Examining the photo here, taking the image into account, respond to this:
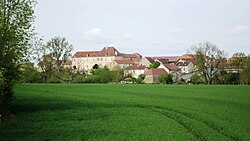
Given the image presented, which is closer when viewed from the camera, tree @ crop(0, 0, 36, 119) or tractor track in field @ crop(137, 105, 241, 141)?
tractor track in field @ crop(137, 105, 241, 141)

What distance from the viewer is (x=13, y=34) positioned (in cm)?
2284

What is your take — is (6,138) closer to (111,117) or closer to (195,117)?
(111,117)

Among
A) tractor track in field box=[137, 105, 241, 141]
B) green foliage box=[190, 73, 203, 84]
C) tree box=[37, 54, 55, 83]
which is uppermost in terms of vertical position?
tree box=[37, 54, 55, 83]

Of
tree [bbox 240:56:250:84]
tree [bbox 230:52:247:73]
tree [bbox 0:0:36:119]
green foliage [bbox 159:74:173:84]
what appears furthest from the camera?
green foliage [bbox 159:74:173:84]

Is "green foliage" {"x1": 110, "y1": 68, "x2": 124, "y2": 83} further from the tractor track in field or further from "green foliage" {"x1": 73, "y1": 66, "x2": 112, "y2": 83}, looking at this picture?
the tractor track in field

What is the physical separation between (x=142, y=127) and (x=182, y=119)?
4657mm

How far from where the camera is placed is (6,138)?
17.1 m

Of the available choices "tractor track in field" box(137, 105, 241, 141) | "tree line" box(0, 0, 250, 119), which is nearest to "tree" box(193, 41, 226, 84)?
"tree line" box(0, 0, 250, 119)

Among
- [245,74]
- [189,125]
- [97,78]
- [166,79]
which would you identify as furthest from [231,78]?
[189,125]

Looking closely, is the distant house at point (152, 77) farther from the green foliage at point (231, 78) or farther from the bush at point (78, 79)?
the green foliage at point (231, 78)

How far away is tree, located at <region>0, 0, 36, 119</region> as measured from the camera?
22562 mm

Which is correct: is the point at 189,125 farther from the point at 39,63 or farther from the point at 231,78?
the point at 231,78

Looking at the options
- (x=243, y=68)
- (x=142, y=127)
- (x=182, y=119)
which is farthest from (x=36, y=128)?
(x=243, y=68)

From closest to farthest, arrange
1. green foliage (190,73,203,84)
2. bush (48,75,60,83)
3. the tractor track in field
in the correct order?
1. the tractor track in field
2. bush (48,75,60,83)
3. green foliage (190,73,203,84)
